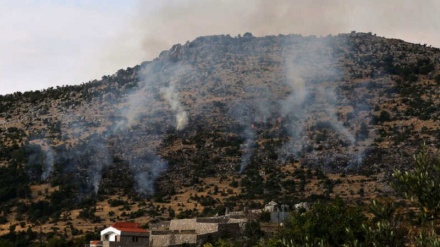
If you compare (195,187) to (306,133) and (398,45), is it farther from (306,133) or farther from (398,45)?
(398,45)

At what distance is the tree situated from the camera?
30000mm

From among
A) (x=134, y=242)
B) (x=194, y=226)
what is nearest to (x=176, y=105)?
(x=194, y=226)

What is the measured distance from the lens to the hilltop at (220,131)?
96000 mm

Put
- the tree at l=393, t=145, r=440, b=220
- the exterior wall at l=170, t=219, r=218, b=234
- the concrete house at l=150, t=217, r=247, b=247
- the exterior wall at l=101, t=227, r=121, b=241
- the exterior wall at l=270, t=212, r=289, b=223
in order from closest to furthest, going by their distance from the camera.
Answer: the tree at l=393, t=145, r=440, b=220, the concrete house at l=150, t=217, r=247, b=247, the exterior wall at l=170, t=219, r=218, b=234, the exterior wall at l=101, t=227, r=121, b=241, the exterior wall at l=270, t=212, r=289, b=223

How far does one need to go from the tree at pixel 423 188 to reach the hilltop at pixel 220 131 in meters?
52.8

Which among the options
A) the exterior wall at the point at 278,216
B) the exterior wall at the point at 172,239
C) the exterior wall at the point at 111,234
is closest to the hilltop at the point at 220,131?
the exterior wall at the point at 278,216

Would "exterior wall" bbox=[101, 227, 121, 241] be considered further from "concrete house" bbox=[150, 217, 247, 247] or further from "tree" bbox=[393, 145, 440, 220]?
"tree" bbox=[393, 145, 440, 220]

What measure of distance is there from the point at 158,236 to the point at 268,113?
5937cm

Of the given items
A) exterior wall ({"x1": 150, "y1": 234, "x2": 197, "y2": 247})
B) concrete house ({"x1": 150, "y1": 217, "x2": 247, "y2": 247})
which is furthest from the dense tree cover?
exterior wall ({"x1": 150, "y1": 234, "x2": 197, "y2": 247})

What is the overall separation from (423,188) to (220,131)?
88.5 meters

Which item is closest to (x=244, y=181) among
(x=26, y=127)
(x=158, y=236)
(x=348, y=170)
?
(x=348, y=170)

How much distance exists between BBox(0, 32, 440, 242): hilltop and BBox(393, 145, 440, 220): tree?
52820 millimetres

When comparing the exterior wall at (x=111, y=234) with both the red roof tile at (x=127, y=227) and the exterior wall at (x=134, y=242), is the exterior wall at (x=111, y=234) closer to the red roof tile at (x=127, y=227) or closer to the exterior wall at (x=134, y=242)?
the red roof tile at (x=127, y=227)

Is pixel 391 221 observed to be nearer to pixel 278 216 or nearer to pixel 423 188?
pixel 423 188
